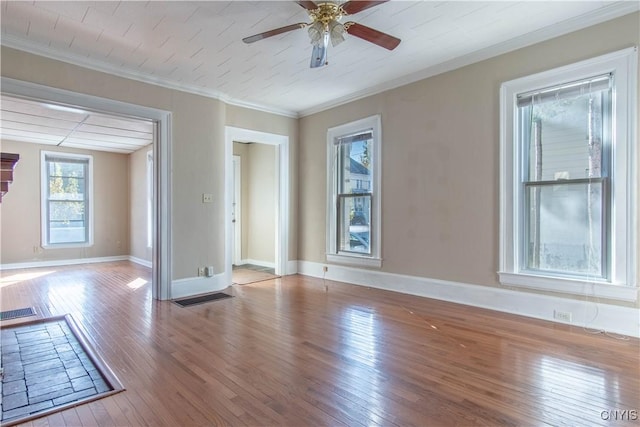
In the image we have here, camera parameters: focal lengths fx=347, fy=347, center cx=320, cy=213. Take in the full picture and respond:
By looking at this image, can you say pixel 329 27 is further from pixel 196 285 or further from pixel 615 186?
pixel 196 285

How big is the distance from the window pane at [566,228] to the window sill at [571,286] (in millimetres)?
122

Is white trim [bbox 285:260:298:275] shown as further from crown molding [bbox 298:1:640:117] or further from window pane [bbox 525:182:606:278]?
window pane [bbox 525:182:606:278]

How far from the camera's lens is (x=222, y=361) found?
2.45m

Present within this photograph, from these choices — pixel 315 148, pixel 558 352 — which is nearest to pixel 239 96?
pixel 315 148

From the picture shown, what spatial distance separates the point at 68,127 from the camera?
214 inches

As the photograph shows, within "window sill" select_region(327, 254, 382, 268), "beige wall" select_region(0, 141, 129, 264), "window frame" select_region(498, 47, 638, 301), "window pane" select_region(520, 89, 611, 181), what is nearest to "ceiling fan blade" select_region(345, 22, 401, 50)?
"window frame" select_region(498, 47, 638, 301)

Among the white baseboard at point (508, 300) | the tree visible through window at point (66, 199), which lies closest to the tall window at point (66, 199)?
the tree visible through window at point (66, 199)

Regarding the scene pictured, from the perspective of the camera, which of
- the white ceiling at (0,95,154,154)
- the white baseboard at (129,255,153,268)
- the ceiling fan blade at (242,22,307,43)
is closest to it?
the ceiling fan blade at (242,22,307,43)

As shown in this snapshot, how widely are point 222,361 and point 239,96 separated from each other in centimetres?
367

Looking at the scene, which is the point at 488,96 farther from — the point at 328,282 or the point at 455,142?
the point at 328,282

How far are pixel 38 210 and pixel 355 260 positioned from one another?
6.30 metres

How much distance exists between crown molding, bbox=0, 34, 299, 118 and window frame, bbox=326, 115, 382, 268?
1.43 m

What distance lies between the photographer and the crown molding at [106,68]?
3221 mm

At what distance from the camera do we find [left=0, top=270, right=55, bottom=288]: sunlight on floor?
16.9ft
